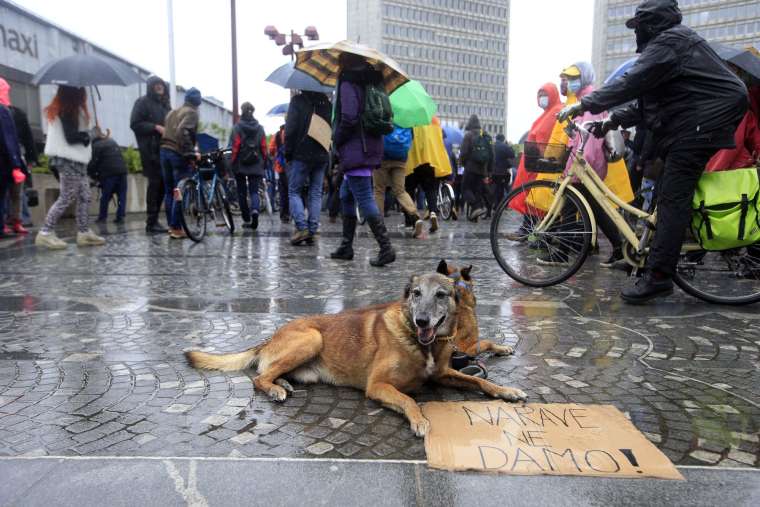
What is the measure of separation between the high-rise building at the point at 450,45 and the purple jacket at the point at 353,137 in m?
149

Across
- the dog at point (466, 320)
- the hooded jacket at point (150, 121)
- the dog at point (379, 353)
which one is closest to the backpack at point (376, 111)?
the dog at point (466, 320)

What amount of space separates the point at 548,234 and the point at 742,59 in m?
2.45

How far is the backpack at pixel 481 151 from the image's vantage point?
13300mm

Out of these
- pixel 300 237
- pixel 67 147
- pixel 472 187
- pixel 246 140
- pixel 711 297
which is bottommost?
pixel 711 297

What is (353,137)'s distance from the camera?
22.1 ft

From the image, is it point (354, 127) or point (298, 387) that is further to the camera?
point (354, 127)

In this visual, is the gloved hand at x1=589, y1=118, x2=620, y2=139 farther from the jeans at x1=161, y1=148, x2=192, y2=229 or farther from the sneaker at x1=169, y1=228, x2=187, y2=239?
the sneaker at x1=169, y1=228, x2=187, y2=239

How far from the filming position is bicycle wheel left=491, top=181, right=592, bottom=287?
17.7 feet

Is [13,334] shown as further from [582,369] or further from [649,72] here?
[649,72]

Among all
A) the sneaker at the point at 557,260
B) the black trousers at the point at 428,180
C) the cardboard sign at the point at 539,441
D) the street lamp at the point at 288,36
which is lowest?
the cardboard sign at the point at 539,441

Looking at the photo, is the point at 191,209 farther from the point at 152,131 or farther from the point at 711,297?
the point at 711,297

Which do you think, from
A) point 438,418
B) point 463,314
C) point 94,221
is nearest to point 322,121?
point 463,314

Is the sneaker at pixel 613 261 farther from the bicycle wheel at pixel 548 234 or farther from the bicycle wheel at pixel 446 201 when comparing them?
the bicycle wheel at pixel 446 201

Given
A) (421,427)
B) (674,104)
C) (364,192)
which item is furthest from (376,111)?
(421,427)
